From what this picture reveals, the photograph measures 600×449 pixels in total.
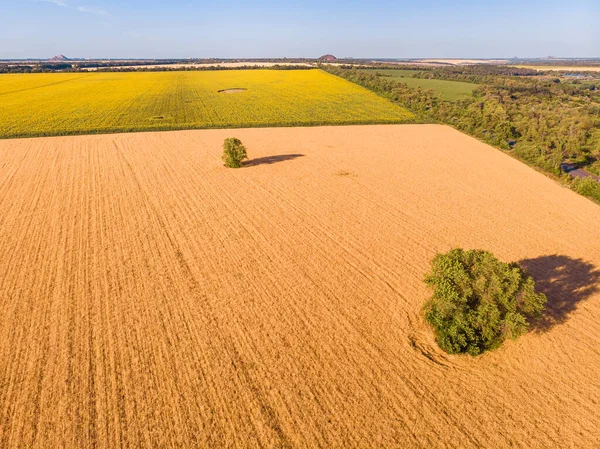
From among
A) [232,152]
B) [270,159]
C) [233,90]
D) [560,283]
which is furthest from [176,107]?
[560,283]

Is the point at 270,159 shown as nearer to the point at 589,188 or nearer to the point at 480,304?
the point at 480,304

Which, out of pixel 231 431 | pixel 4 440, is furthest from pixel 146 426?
pixel 4 440

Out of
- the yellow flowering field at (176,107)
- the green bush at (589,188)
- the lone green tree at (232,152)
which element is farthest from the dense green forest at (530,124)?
the lone green tree at (232,152)

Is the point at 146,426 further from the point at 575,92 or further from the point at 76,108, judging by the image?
the point at 575,92

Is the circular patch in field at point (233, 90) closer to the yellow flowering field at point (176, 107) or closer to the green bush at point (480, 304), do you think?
the yellow flowering field at point (176, 107)

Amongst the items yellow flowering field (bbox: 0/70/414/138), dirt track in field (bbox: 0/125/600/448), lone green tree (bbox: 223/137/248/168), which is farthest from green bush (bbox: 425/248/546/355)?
yellow flowering field (bbox: 0/70/414/138)

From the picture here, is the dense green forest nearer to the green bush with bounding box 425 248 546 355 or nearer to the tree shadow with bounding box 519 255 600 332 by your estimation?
the tree shadow with bounding box 519 255 600 332
